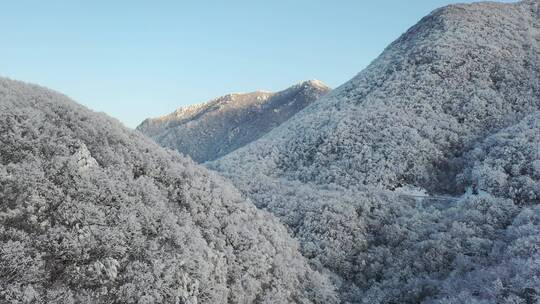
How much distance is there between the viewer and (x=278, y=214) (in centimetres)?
2733

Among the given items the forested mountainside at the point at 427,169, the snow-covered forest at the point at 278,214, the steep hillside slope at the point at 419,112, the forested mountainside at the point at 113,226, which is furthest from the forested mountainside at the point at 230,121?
the forested mountainside at the point at 113,226

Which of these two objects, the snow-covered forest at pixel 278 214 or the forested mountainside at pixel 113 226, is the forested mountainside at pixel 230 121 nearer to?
the snow-covered forest at pixel 278 214

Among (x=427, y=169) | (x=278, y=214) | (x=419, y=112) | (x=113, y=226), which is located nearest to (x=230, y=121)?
(x=419, y=112)

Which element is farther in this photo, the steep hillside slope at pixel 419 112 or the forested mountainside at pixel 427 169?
the steep hillside slope at pixel 419 112

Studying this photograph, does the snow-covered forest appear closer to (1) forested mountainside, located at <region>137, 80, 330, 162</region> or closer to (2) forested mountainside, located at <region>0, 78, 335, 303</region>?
(2) forested mountainside, located at <region>0, 78, 335, 303</region>

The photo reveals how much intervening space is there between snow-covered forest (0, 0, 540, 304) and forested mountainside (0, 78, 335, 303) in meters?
A: 0.05

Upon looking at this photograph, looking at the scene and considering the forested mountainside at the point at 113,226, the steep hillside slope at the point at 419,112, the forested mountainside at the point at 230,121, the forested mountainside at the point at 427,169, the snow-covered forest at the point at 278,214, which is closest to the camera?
the forested mountainside at the point at 113,226

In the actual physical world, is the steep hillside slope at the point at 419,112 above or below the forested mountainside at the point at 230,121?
below

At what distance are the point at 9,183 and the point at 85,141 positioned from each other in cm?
450

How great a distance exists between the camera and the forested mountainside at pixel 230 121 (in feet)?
354

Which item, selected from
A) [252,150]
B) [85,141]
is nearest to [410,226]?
[85,141]

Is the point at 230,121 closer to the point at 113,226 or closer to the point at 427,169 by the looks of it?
the point at 427,169

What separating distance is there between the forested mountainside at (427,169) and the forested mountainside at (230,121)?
41424 millimetres

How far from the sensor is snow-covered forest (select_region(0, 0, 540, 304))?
14.1 meters
